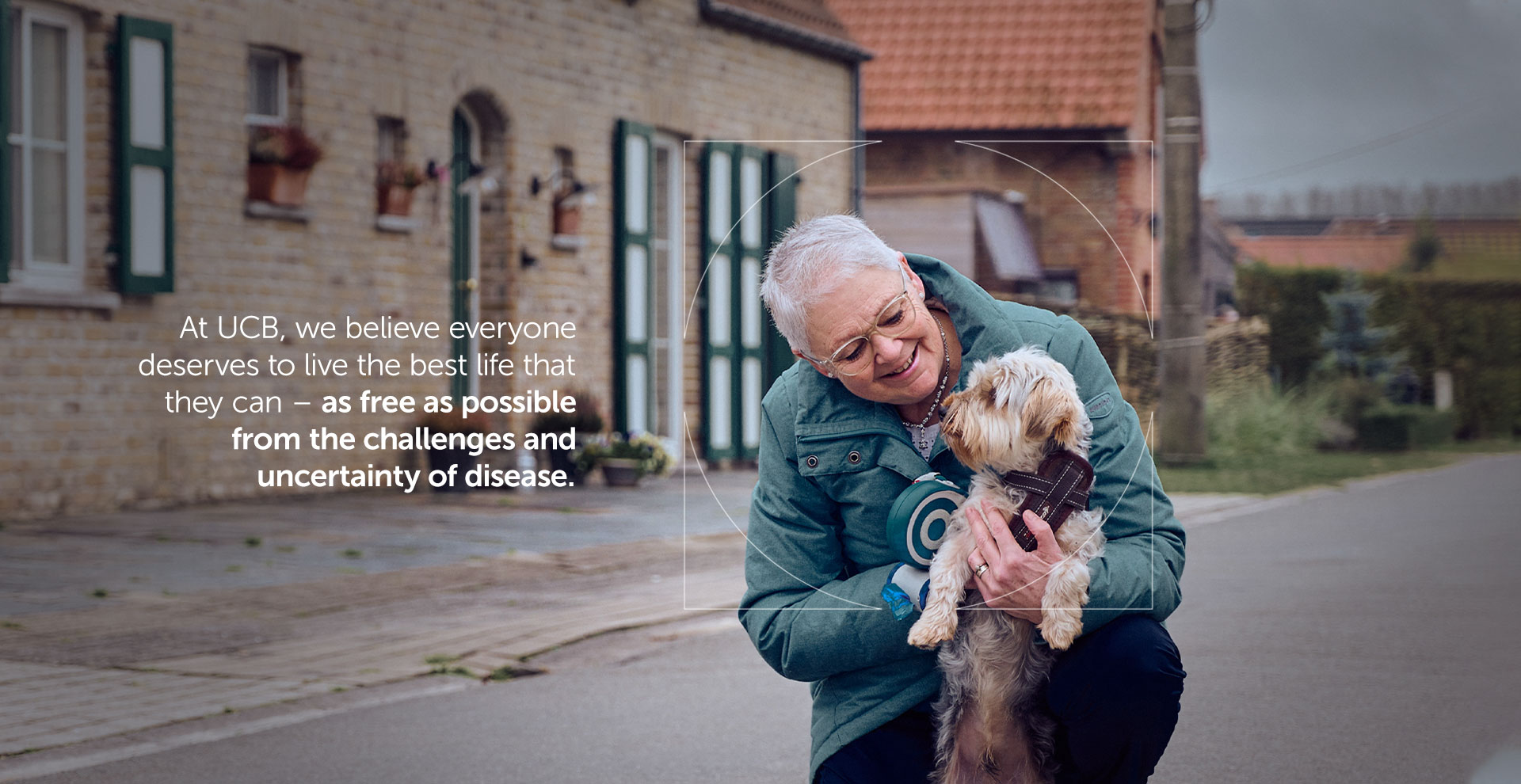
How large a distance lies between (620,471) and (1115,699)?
1288 centimetres

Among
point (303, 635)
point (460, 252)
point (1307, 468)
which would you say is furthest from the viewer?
point (1307, 468)

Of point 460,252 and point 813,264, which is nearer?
point 813,264

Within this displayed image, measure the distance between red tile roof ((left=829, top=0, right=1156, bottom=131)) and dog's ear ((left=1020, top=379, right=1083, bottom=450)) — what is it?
18150mm

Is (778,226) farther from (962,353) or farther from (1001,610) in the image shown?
(1001,610)

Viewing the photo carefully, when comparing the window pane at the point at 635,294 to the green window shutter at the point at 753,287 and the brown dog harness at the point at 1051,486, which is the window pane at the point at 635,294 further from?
the brown dog harness at the point at 1051,486

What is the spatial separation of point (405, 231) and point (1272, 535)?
7851 millimetres

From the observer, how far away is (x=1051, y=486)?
2705 millimetres

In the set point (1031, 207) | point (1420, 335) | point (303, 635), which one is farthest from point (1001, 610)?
point (1420, 335)

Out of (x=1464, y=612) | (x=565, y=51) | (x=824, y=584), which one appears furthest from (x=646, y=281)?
(x=824, y=584)

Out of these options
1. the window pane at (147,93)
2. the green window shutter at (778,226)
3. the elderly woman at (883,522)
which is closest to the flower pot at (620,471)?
the window pane at (147,93)

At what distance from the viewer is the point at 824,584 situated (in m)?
3.10

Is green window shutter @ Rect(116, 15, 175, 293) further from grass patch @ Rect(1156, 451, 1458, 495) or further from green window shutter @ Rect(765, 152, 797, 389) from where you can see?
green window shutter @ Rect(765, 152, 797, 389)

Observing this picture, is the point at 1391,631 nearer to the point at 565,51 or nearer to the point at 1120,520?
the point at 1120,520

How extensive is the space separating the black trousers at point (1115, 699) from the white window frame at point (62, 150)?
10.6m
